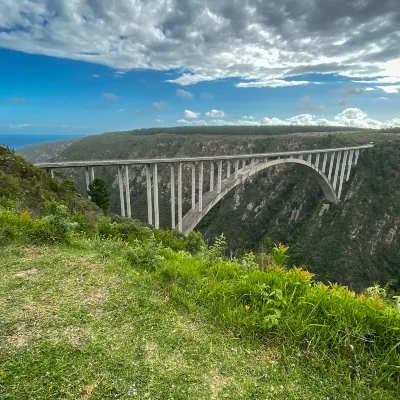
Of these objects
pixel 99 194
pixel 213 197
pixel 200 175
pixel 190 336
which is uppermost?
pixel 190 336

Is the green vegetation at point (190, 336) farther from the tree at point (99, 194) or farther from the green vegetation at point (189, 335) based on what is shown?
the tree at point (99, 194)

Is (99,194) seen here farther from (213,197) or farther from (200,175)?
(213,197)

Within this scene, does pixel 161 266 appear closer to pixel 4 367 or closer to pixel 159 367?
pixel 159 367

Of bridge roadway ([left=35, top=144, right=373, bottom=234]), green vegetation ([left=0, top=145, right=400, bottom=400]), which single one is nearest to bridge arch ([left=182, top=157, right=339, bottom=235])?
bridge roadway ([left=35, top=144, right=373, bottom=234])

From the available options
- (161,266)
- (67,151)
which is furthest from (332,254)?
(67,151)

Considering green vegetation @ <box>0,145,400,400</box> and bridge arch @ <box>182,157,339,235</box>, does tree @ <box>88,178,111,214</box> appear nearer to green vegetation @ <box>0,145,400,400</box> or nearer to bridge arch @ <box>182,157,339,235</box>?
bridge arch @ <box>182,157,339,235</box>

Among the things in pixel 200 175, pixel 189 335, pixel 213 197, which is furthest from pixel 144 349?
pixel 213 197
